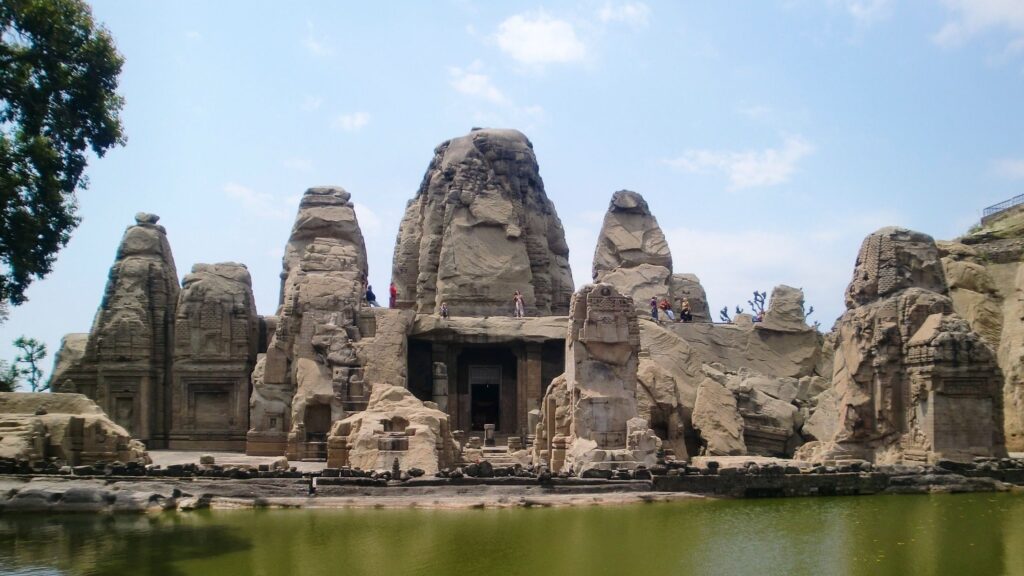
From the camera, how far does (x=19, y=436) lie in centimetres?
2267

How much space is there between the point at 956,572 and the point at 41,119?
16.6 metres

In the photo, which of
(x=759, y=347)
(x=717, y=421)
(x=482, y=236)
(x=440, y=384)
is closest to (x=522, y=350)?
(x=440, y=384)

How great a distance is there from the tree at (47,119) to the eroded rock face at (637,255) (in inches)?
939

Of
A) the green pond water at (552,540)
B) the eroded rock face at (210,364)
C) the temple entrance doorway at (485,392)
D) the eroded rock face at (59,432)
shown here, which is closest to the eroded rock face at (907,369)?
the green pond water at (552,540)

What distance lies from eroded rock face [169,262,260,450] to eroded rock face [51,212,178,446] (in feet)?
2.45

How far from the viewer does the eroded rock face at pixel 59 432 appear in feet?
74.6

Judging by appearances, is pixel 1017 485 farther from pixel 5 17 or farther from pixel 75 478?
pixel 5 17

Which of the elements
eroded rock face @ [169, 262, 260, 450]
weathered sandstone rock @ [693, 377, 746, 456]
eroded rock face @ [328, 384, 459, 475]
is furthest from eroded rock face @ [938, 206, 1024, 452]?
eroded rock face @ [169, 262, 260, 450]

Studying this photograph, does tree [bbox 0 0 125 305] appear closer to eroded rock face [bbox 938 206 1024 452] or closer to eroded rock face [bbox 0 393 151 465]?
eroded rock face [bbox 0 393 151 465]

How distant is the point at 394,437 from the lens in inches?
923

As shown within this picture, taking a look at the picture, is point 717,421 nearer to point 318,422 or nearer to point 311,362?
point 318,422

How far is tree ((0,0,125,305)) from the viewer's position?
17297 mm

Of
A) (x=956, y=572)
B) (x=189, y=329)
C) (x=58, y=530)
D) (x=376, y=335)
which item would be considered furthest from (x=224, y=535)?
(x=189, y=329)

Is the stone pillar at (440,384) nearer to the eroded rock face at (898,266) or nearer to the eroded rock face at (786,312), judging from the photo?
the eroded rock face at (786,312)
